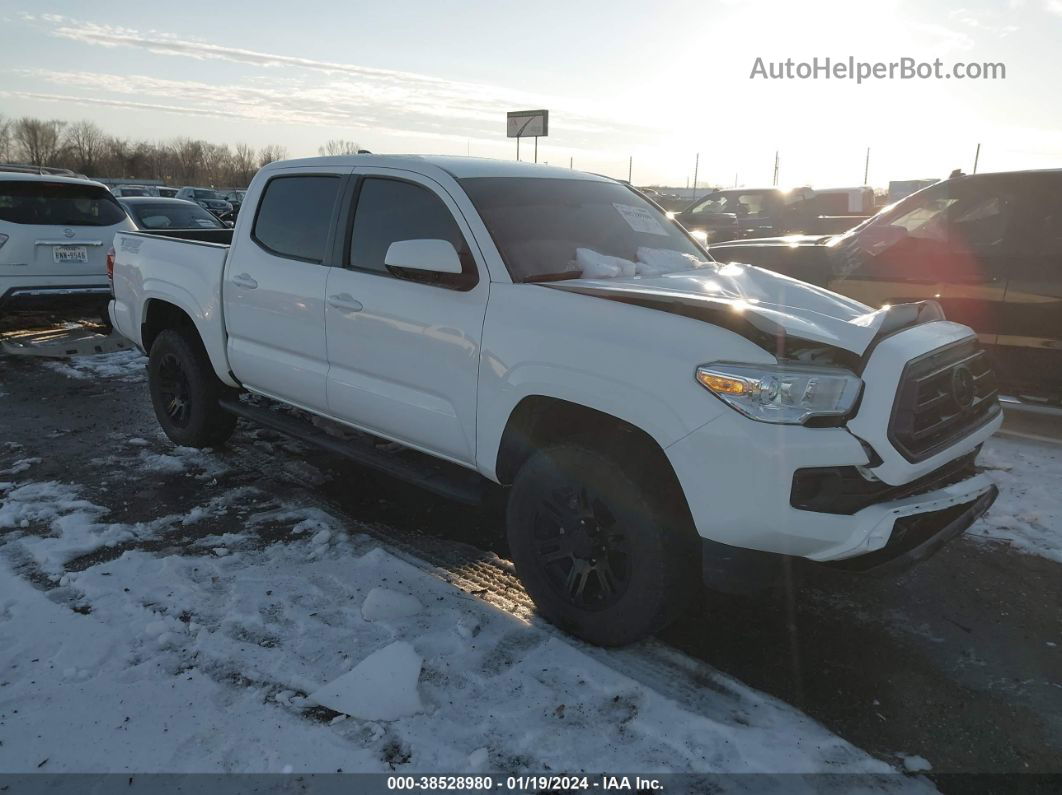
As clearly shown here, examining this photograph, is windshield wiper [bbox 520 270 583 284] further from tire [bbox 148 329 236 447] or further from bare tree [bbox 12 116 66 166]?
bare tree [bbox 12 116 66 166]

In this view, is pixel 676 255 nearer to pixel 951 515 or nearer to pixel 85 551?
pixel 951 515

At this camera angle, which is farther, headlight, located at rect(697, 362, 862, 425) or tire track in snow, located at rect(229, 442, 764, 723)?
tire track in snow, located at rect(229, 442, 764, 723)

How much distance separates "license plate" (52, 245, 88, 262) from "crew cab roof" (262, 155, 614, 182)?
Result: 5124 millimetres

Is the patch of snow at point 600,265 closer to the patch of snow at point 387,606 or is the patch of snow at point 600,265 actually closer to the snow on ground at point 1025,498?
the patch of snow at point 387,606

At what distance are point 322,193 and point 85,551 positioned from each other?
7.23 ft

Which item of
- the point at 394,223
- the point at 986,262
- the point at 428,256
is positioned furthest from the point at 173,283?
the point at 986,262

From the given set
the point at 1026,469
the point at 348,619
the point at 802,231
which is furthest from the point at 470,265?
the point at 802,231

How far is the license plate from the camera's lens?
808 cm

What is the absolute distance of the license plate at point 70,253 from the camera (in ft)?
26.5

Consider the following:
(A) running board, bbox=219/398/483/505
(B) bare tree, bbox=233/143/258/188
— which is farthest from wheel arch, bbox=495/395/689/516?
(B) bare tree, bbox=233/143/258/188

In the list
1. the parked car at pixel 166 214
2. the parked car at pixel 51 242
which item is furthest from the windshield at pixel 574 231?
the parked car at pixel 166 214

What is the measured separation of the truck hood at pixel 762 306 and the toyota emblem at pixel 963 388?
0.85 feet

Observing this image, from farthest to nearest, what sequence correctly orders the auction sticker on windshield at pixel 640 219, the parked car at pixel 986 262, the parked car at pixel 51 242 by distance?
the parked car at pixel 51 242 < the parked car at pixel 986 262 < the auction sticker on windshield at pixel 640 219

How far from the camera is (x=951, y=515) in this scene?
282 centimetres
